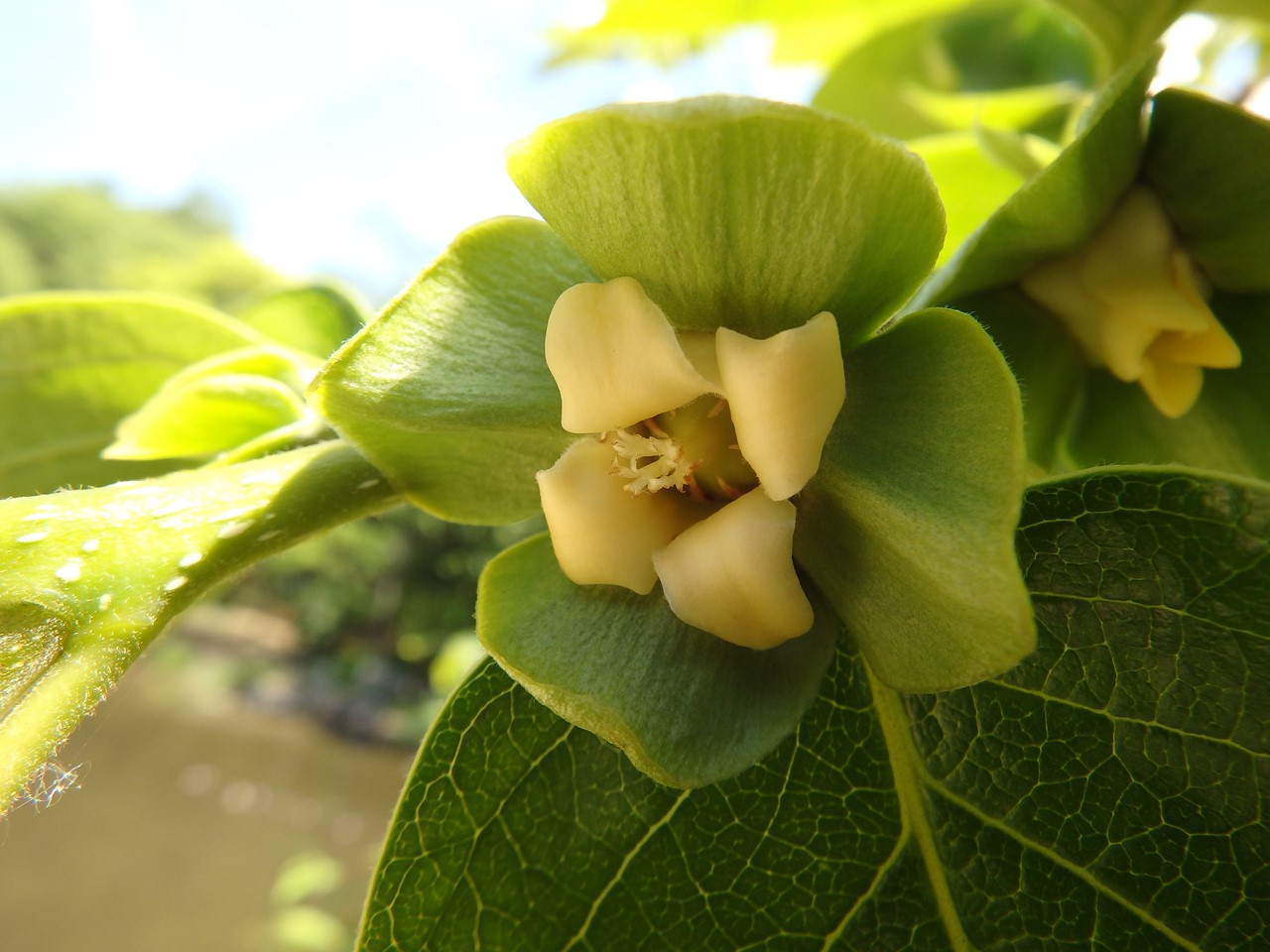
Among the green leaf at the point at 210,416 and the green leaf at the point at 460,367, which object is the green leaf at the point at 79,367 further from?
the green leaf at the point at 460,367

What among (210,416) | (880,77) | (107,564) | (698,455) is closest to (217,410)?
(210,416)

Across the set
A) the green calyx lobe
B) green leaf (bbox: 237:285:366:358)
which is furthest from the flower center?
green leaf (bbox: 237:285:366:358)

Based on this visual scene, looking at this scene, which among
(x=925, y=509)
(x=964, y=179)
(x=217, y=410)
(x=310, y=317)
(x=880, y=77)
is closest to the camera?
(x=925, y=509)

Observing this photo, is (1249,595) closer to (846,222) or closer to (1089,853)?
(1089,853)

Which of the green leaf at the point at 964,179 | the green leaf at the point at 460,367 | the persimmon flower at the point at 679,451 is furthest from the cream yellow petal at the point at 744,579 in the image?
the green leaf at the point at 964,179

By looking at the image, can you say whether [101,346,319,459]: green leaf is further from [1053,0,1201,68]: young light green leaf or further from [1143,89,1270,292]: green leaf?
[1053,0,1201,68]: young light green leaf

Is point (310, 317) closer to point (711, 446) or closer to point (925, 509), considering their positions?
point (711, 446)

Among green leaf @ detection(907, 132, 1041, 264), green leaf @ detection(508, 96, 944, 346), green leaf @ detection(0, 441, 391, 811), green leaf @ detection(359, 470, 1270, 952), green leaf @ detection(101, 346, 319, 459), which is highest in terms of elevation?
green leaf @ detection(508, 96, 944, 346)
